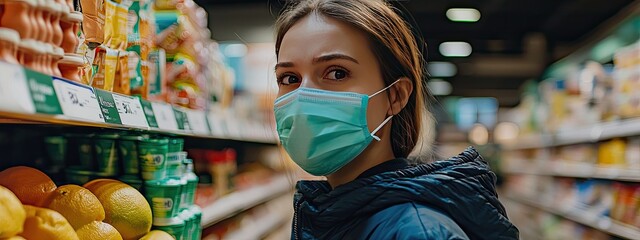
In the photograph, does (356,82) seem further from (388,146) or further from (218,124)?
(218,124)

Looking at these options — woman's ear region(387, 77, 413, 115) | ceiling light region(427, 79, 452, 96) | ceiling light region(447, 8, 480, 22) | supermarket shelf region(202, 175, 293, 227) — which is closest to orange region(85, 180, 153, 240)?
woman's ear region(387, 77, 413, 115)

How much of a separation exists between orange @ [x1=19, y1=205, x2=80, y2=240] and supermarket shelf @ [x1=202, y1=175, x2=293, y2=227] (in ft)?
4.07

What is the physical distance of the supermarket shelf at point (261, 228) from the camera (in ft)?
11.5

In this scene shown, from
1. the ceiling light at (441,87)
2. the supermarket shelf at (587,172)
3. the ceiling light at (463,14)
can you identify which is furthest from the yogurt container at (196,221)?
the ceiling light at (441,87)

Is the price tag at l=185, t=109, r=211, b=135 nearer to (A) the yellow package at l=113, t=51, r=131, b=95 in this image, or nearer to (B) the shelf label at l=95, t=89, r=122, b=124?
(A) the yellow package at l=113, t=51, r=131, b=95

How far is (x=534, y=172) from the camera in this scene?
813cm

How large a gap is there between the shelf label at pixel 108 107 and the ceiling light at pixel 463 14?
8.97m

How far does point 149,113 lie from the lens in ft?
5.36

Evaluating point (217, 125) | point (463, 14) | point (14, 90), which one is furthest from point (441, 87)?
point (14, 90)

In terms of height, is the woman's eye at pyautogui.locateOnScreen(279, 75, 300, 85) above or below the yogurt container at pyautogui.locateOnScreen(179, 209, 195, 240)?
above

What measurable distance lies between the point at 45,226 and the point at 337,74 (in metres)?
0.75

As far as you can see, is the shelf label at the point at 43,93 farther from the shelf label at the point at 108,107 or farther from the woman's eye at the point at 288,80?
the woman's eye at the point at 288,80

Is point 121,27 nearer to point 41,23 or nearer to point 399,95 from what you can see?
point 41,23

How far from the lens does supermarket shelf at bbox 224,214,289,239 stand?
11.5ft
